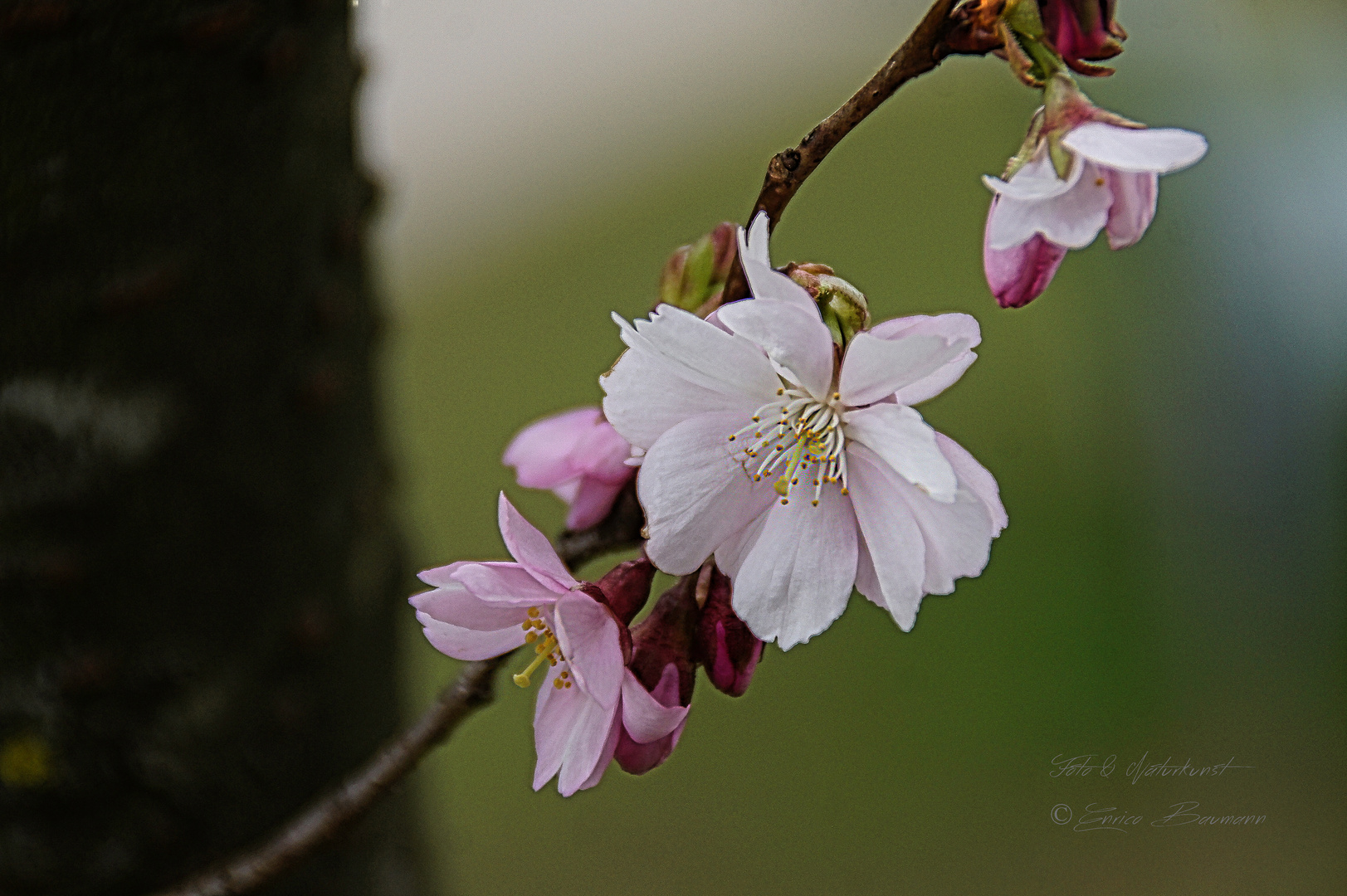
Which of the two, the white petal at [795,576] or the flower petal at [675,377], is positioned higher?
the flower petal at [675,377]

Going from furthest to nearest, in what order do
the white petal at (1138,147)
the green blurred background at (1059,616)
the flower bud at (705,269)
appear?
the green blurred background at (1059,616) < the flower bud at (705,269) < the white petal at (1138,147)

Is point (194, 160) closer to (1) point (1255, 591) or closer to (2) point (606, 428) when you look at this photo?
(2) point (606, 428)

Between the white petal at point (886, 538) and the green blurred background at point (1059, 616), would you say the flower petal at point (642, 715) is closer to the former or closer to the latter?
the white petal at point (886, 538)

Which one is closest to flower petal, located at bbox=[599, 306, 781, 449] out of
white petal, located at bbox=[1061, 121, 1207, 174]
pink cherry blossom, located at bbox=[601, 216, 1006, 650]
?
pink cherry blossom, located at bbox=[601, 216, 1006, 650]

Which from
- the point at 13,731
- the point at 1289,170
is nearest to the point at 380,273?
the point at 13,731

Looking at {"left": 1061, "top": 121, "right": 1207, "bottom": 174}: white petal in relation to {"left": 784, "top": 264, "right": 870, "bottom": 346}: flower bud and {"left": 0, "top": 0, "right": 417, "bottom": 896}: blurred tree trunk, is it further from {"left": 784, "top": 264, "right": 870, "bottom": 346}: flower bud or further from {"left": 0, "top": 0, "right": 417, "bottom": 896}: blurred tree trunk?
{"left": 0, "top": 0, "right": 417, "bottom": 896}: blurred tree trunk

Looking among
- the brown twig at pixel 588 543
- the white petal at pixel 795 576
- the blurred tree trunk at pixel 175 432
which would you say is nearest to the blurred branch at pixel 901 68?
the brown twig at pixel 588 543
